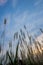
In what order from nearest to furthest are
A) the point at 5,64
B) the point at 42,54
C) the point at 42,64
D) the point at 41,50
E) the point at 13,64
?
the point at 13,64
the point at 42,64
the point at 5,64
the point at 42,54
the point at 41,50

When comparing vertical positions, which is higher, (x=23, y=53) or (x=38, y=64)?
(x=23, y=53)

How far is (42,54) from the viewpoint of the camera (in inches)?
84.0

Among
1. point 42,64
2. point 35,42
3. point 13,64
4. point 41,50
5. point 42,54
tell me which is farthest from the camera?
point 35,42

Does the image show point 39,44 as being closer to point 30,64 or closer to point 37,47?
point 37,47

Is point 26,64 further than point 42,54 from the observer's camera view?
No

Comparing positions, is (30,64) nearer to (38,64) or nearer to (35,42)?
(38,64)

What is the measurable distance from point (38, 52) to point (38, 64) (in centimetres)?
69

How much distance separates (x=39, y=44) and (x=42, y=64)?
0.75 meters

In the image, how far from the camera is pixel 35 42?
245cm

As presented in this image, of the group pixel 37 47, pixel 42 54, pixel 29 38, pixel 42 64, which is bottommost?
pixel 42 64

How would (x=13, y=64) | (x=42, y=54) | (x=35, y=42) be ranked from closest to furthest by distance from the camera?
(x=13, y=64) < (x=42, y=54) < (x=35, y=42)

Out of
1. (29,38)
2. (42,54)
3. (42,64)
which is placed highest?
(29,38)

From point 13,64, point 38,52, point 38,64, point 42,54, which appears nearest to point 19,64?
point 13,64

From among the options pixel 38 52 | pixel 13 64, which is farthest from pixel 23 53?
pixel 13 64
